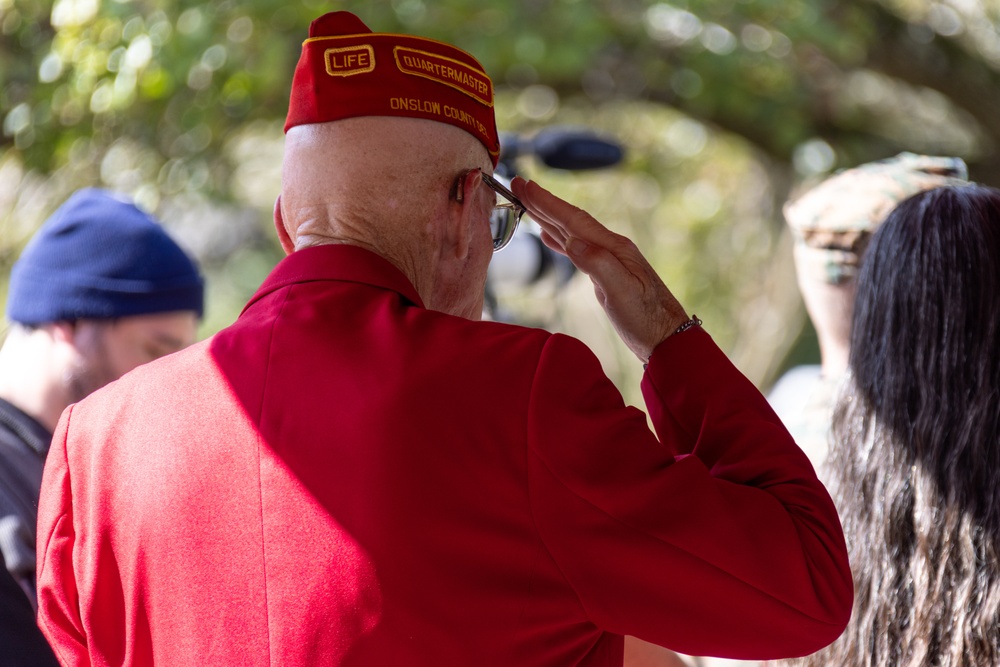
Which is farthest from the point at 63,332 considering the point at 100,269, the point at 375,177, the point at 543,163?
the point at 375,177

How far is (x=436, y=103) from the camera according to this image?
1.45m

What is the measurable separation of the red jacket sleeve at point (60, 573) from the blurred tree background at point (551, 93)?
4.79ft

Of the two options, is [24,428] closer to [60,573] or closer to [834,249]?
[60,573]

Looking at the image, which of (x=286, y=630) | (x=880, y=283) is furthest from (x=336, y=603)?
(x=880, y=283)

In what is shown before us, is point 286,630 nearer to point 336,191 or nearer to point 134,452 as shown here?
point 134,452

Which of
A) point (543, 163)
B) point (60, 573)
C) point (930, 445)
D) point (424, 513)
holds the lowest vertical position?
point (60, 573)

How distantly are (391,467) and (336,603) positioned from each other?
161 millimetres

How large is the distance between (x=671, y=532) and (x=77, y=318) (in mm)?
1511

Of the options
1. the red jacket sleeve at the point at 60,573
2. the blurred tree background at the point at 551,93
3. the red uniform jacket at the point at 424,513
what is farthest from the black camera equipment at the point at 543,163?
the red jacket sleeve at the point at 60,573

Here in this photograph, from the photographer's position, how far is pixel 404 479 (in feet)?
4.07

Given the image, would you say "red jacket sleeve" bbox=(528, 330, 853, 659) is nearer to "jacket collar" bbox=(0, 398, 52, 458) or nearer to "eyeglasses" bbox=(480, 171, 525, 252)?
"eyeglasses" bbox=(480, 171, 525, 252)

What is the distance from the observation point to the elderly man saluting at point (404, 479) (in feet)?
4.06

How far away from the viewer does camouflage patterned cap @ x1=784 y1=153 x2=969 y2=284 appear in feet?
7.57

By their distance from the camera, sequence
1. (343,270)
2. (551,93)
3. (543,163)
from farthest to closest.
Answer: (551,93) → (543,163) → (343,270)
